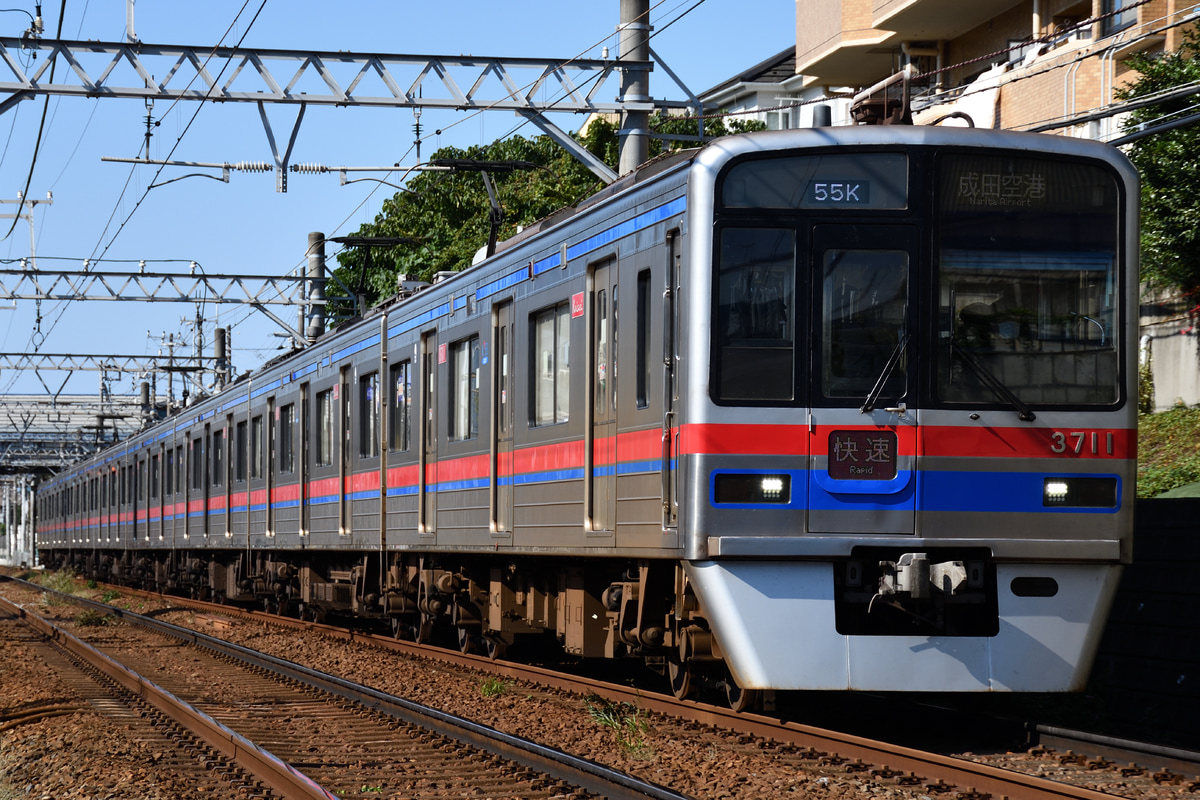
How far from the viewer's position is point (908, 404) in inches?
298

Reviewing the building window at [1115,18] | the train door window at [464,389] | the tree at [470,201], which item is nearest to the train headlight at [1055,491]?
the train door window at [464,389]

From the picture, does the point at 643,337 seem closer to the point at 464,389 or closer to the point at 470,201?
the point at 464,389

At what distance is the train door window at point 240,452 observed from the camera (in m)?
20.8

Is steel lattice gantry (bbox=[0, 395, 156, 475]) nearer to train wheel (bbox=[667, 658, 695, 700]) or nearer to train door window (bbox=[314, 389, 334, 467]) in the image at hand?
train door window (bbox=[314, 389, 334, 467])

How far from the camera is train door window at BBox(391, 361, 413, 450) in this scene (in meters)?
13.4

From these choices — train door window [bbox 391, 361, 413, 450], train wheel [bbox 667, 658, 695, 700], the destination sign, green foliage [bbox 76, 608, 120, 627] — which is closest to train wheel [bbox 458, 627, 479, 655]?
train door window [bbox 391, 361, 413, 450]

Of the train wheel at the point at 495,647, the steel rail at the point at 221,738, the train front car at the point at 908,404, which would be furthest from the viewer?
the train wheel at the point at 495,647

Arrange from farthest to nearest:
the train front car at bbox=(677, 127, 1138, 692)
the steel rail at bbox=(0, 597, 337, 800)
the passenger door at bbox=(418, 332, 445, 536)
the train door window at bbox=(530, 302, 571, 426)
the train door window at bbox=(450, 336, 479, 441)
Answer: the passenger door at bbox=(418, 332, 445, 536), the train door window at bbox=(450, 336, 479, 441), the train door window at bbox=(530, 302, 571, 426), the train front car at bbox=(677, 127, 1138, 692), the steel rail at bbox=(0, 597, 337, 800)

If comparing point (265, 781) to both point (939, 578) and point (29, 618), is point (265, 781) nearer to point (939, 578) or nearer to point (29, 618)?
point (939, 578)

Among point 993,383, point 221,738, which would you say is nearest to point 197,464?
point 221,738

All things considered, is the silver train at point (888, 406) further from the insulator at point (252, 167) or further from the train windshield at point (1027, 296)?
the insulator at point (252, 167)

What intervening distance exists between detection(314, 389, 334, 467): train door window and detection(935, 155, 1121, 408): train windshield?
9.54m

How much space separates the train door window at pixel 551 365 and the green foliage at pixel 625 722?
1.83 m

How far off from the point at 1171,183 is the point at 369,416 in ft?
36.6
